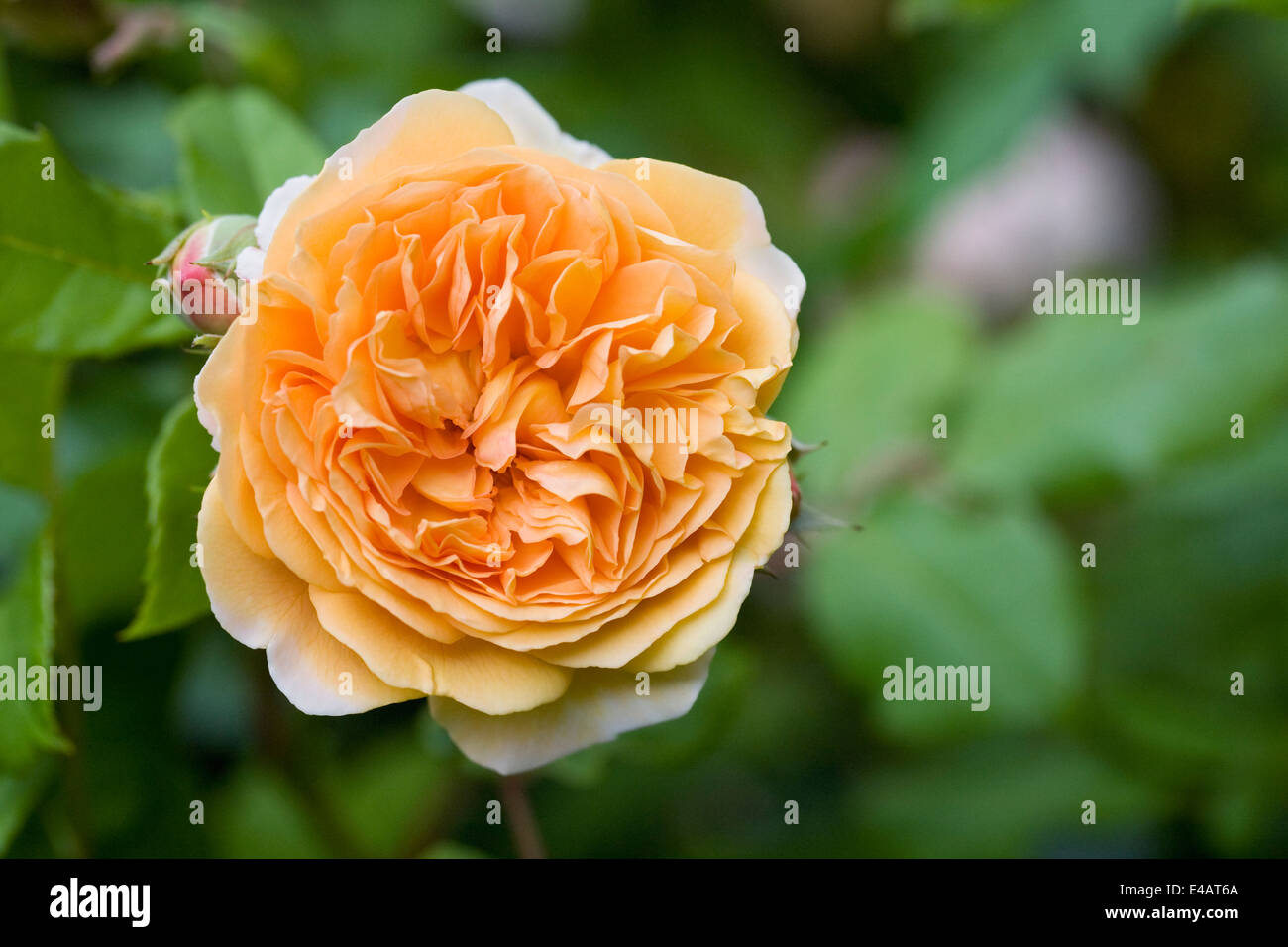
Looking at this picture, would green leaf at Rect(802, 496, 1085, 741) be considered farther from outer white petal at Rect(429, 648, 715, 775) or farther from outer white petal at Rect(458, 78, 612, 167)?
outer white petal at Rect(458, 78, 612, 167)

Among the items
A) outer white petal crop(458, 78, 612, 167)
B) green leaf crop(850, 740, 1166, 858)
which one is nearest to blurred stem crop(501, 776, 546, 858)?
outer white petal crop(458, 78, 612, 167)

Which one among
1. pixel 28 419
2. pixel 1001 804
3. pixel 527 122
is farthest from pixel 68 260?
pixel 1001 804

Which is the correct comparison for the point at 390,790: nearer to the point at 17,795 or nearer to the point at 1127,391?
the point at 17,795

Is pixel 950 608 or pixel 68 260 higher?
pixel 68 260

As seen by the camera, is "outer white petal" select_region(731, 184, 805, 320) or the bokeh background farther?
the bokeh background

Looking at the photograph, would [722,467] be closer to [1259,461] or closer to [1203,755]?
[1203,755]

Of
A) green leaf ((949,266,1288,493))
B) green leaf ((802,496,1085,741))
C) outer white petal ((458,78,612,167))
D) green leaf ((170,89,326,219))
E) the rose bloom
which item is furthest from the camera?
green leaf ((949,266,1288,493))
